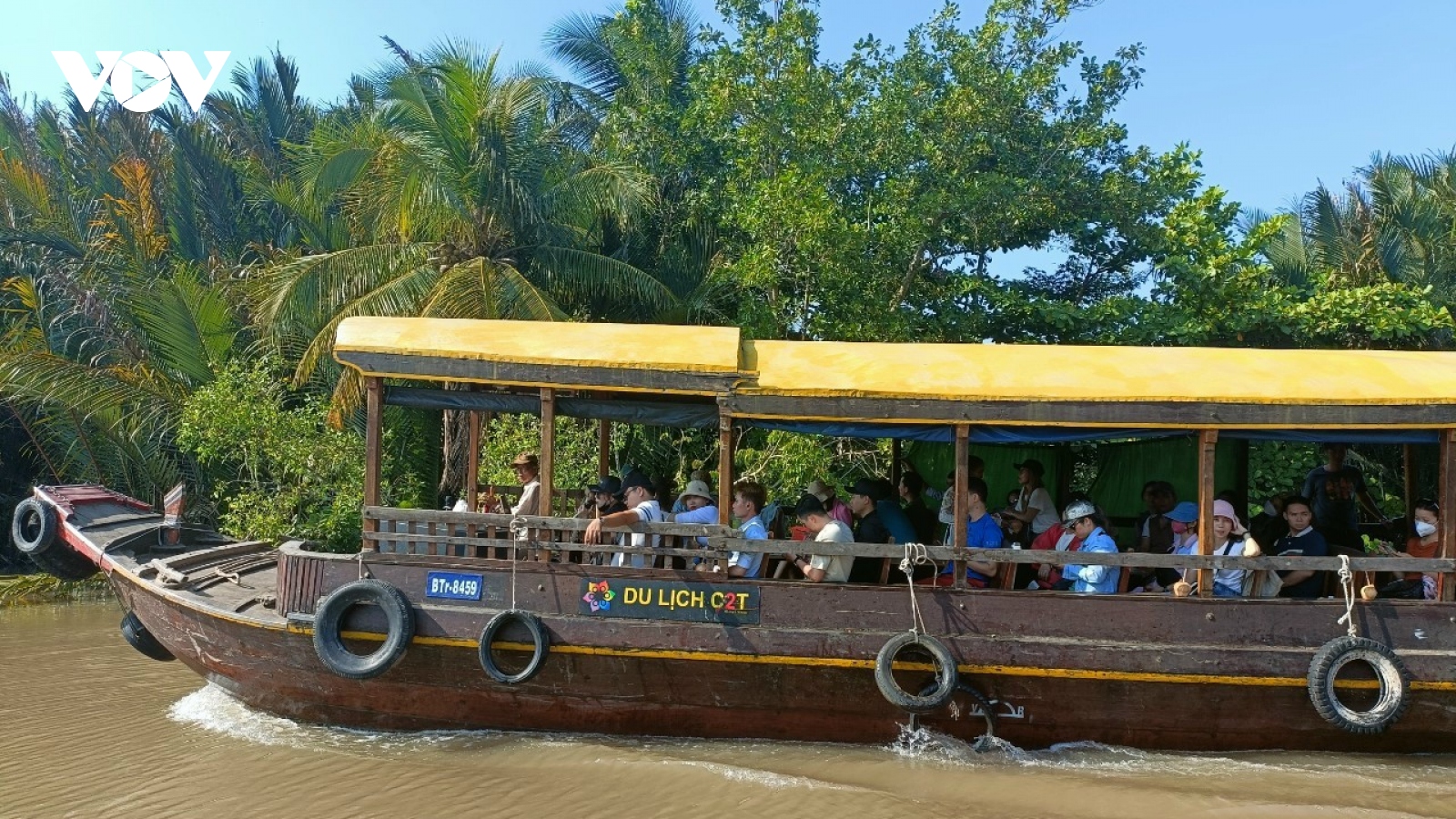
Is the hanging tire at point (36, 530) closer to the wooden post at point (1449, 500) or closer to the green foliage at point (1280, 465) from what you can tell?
the wooden post at point (1449, 500)

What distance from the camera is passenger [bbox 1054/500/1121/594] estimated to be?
6.18 metres

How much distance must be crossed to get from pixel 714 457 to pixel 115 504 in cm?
632

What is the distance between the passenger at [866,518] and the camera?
6668 millimetres

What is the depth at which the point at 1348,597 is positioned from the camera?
591 centimetres

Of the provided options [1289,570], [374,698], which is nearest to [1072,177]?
[1289,570]

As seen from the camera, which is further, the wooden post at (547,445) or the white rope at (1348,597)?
the wooden post at (547,445)

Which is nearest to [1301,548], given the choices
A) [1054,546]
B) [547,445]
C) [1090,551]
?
[1090,551]

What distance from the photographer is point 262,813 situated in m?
5.43

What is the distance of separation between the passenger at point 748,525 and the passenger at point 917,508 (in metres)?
1.35

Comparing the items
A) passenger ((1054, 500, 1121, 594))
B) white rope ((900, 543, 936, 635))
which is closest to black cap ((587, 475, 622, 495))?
white rope ((900, 543, 936, 635))

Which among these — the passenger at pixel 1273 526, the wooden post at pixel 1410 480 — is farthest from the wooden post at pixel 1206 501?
the wooden post at pixel 1410 480

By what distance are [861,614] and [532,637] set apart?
1.90 meters

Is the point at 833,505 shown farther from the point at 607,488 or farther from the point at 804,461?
the point at 804,461

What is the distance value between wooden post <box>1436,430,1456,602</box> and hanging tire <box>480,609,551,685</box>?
16.8 feet
